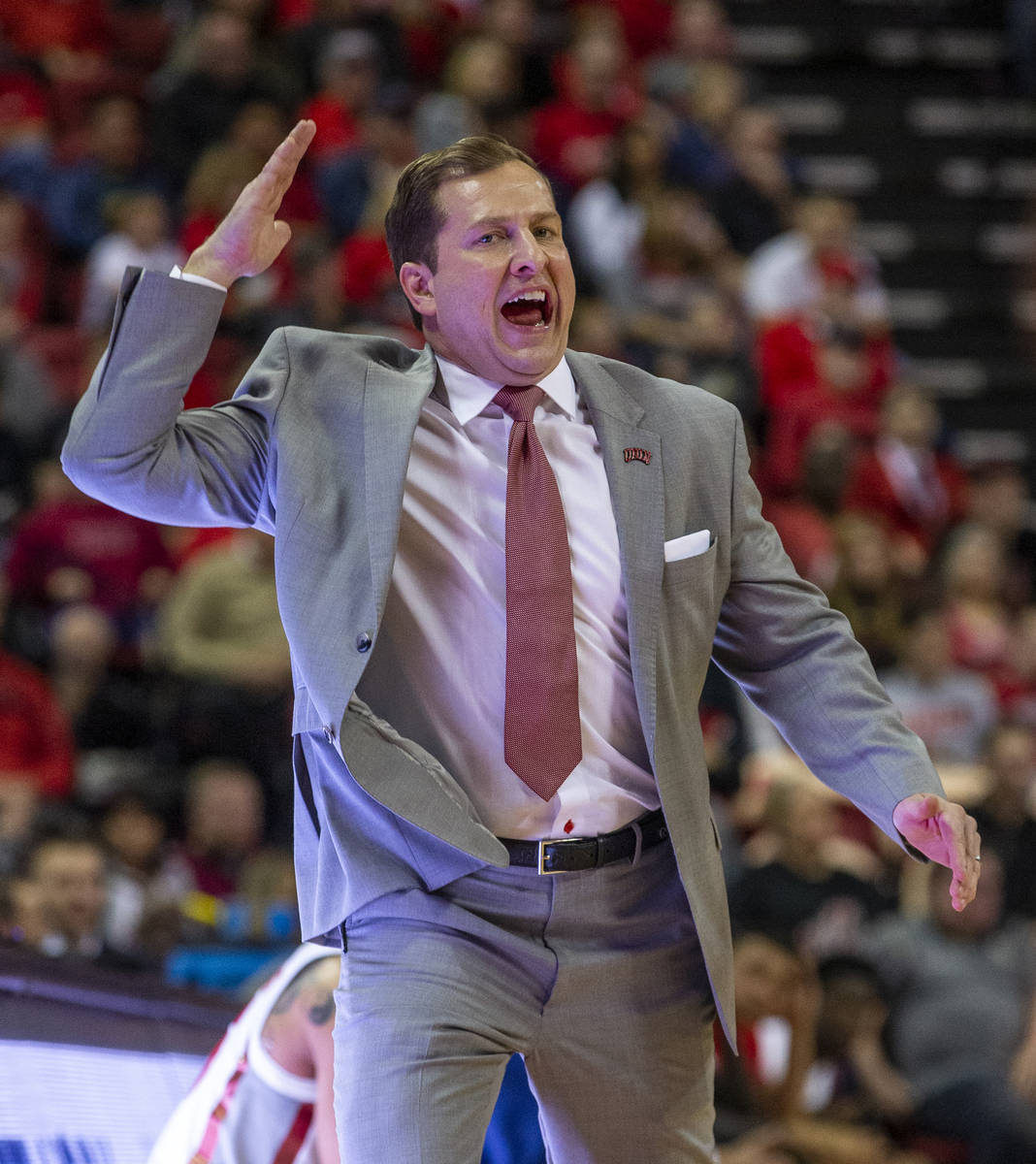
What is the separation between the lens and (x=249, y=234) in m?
2.34

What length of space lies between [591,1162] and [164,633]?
14.7 feet

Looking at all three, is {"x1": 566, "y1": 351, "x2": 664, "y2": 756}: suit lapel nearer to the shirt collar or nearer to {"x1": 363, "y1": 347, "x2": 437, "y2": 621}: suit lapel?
the shirt collar

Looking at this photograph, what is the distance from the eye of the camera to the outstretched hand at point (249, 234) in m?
2.34

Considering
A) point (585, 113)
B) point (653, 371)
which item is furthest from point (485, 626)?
point (585, 113)

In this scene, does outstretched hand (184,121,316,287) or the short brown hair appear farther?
the short brown hair

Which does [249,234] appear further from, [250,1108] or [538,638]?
[250,1108]

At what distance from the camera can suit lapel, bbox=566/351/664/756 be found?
2.39 metres

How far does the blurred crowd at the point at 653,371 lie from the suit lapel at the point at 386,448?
1.91 m

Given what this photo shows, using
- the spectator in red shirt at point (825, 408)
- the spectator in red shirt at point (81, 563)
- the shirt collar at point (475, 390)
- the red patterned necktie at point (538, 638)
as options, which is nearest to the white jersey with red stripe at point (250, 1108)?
the red patterned necktie at point (538, 638)

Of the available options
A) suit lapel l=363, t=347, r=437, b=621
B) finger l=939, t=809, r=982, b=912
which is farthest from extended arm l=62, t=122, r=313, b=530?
finger l=939, t=809, r=982, b=912

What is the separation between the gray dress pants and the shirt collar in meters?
0.66

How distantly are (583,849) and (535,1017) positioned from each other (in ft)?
0.78

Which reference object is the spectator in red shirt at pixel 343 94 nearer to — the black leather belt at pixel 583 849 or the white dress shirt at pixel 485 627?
the white dress shirt at pixel 485 627

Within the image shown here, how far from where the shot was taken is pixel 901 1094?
17.4 ft
